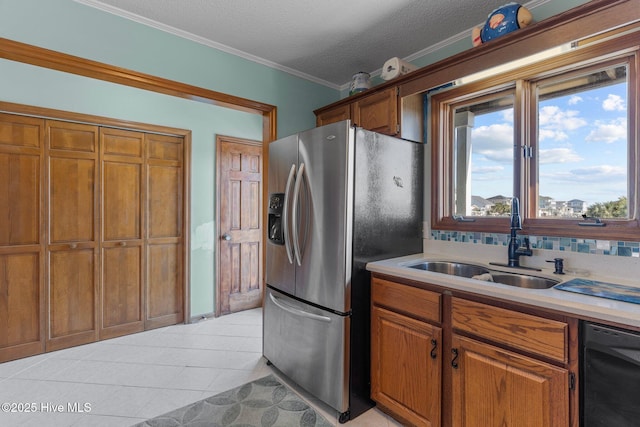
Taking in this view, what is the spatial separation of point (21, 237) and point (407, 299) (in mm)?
3039

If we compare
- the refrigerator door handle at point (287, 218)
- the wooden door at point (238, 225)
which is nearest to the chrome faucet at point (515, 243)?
the refrigerator door handle at point (287, 218)

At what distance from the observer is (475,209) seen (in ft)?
7.36

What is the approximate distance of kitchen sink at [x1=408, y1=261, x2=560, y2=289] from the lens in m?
1.68

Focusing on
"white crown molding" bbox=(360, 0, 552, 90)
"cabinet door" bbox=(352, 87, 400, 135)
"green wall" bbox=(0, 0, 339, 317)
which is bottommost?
"cabinet door" bbox=(352, 87, 400, 135)

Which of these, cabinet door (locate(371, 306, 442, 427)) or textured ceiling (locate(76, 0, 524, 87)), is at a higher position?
textured ceiling (locate(76, 0, 524, 87))

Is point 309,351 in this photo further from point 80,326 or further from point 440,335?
point 80,326

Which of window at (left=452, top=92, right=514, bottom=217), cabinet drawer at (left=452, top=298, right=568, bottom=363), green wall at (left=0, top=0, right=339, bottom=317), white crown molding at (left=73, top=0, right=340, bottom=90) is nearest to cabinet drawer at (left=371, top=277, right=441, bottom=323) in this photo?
cabinet drawer at (left=452, top=298, right=568, bottom=363)

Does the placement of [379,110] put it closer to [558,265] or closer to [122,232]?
[558,265]

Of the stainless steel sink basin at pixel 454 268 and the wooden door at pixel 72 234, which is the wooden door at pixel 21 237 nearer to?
the wooden door at pixel 72 234

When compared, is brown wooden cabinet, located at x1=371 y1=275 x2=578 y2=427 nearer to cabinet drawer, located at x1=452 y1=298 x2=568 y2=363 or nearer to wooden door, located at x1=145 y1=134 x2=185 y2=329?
cabinet drawer, located at x1=452 y1=298 x2=568 y2=363

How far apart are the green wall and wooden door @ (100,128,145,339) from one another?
1.07 ft

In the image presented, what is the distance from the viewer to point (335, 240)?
188 cm

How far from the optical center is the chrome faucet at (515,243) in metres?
1.83

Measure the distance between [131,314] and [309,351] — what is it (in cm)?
208
